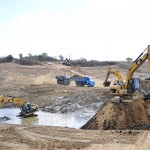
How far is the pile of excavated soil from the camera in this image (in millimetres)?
21453

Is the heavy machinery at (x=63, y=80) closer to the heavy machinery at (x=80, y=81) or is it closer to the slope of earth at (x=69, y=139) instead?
the heavy machinery at (x=80, y=81)

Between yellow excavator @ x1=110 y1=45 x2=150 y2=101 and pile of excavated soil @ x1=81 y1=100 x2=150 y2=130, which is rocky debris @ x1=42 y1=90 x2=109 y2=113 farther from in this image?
pile of excavated soil @ x1=81 y1=100 x2=150 y2=130

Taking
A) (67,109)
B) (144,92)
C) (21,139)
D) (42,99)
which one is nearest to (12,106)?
(42,99)

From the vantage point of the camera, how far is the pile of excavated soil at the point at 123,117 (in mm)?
21453

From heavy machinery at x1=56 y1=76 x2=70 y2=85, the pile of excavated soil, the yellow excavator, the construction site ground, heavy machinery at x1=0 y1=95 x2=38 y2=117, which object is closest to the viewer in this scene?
the construction site ground

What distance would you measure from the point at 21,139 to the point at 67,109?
18.3 meters

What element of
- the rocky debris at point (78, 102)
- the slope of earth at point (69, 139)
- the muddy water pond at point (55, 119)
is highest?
the slope of earth at point (69, 139)

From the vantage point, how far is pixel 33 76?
6462 centimetres

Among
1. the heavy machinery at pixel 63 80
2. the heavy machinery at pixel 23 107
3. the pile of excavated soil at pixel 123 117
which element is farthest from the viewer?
the heavy machinery at pixel 63 80

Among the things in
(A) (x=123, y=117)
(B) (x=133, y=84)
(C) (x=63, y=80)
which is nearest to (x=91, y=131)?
(A) (x=123, y=117)

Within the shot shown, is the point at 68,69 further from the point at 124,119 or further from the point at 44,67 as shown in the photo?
the point at 124,119

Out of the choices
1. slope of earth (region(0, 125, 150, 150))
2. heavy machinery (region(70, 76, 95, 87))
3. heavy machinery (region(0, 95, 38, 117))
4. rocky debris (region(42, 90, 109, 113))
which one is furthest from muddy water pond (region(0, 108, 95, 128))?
heavy machinery (region(70, 76, 95, 87))

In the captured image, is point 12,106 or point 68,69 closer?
point 12,106

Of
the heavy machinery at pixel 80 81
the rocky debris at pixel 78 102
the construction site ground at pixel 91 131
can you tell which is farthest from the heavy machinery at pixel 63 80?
the construction site ground at pixel 91 131
